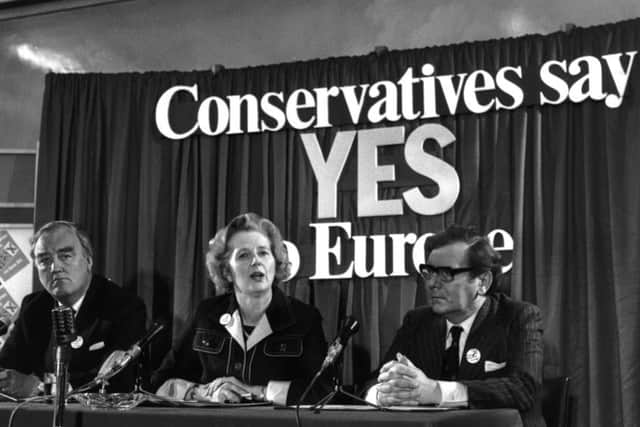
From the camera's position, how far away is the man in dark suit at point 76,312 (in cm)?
438

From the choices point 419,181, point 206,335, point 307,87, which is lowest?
point 206,335

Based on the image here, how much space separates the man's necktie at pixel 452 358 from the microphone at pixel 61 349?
1532 mm

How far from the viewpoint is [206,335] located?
425cm

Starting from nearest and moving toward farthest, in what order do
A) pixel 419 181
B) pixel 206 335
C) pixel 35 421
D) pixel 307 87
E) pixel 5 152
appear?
pixel 35 421, pixel 206 335, pixel 419 181, pixel 307 87, pixel 5 152

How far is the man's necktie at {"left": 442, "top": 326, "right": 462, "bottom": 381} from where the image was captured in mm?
3748

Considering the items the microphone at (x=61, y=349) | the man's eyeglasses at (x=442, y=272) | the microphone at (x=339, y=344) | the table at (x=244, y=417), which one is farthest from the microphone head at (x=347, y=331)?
the man's eyeglasses at (x=442, y=272)

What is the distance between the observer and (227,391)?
12.2 ft

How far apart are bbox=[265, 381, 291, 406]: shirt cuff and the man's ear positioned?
83 centimetres

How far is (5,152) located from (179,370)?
2.03m

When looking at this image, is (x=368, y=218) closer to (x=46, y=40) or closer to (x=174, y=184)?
(x=174, y=184)

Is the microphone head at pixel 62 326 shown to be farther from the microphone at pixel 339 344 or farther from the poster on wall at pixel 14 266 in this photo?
the poster on wall at pixel 14 266

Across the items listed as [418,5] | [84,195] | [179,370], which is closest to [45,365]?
[179,370]

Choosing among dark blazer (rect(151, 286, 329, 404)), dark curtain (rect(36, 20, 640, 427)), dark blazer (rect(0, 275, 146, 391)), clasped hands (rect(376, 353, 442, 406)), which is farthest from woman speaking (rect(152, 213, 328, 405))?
clasped hands (rect(376, 353, 442, 406))

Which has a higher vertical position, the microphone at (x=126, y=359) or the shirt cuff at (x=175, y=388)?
the microphone at (x=126, y=359)
